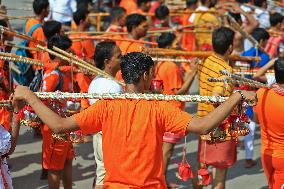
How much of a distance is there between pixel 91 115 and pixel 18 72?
4738mm

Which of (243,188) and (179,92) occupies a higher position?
(179,92)

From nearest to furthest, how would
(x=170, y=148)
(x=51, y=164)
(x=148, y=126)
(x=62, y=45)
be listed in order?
(x=148, y=126), (x=51, y=164), (x=62, y=45), (x=170, y=148)

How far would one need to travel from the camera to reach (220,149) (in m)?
6.41

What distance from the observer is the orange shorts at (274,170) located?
215 inches

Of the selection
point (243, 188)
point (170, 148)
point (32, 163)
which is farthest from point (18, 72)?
point (243, 188)

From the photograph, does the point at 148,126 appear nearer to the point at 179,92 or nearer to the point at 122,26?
the point at 179,92

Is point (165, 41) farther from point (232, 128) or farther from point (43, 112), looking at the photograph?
point (43, 112)

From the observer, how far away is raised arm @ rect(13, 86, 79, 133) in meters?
3.93

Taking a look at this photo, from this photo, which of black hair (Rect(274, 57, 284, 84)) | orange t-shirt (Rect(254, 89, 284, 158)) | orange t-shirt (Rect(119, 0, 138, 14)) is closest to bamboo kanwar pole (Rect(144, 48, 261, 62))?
orange t-shirt (Rect(254, 89, 284, 158))

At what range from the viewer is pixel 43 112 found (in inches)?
156

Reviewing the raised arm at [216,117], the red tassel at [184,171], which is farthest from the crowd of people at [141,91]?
the red tassel at [184,171]

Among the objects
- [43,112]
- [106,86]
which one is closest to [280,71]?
[106,86]

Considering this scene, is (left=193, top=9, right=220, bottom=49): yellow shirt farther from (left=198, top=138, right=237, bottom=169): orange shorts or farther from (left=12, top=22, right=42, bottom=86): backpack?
(left=198, top=138, right=237, bottom=169): orange shorts

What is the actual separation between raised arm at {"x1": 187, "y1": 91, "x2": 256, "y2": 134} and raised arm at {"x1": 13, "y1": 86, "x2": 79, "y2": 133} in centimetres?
76
